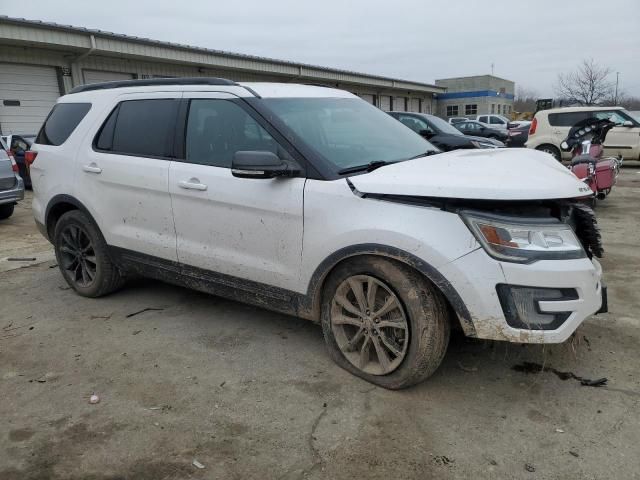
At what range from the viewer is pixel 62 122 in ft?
15.3

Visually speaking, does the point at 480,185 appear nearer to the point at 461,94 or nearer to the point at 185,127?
the point at 185,127

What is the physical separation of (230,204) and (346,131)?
1006 millimetres

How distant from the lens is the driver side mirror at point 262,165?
299cm

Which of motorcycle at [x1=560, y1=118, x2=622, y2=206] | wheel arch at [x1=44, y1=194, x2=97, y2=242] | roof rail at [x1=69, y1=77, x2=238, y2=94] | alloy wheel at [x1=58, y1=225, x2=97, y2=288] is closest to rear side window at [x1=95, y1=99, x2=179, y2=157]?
roof rail at [x1=69, y1=77, x2=238, y2=94]

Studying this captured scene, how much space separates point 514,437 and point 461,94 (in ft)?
167

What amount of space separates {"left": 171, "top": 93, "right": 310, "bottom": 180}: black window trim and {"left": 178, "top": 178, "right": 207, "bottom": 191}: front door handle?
0.15 meters

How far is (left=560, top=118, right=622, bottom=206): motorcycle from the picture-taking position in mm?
7398

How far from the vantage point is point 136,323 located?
13.5 ft

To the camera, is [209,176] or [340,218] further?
[209,176]

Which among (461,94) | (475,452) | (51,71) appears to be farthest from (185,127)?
(461,94)

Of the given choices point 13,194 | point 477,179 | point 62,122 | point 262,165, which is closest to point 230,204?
point 262,165

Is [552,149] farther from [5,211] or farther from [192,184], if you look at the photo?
[5,211]

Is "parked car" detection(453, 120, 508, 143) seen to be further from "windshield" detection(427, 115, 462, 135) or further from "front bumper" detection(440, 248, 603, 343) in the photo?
"front bumper" detection(440, 248, 603, 343)

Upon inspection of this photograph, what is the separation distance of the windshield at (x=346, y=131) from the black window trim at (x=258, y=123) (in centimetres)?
10
